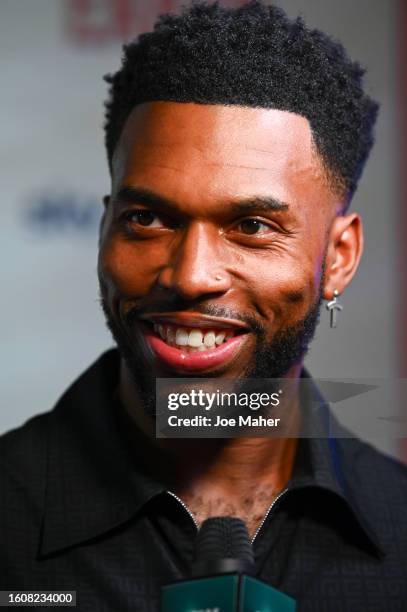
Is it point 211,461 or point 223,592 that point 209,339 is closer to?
point 211,461

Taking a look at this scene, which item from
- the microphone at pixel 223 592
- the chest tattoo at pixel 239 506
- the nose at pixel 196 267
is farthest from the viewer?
the chest tattoo at pixel 239 506

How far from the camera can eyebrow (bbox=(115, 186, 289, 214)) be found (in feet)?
3.29

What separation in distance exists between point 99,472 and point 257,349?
0.24 meters

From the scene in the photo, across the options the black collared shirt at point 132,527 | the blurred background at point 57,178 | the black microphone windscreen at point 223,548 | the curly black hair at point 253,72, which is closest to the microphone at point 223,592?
the black microphone windscreen at point 223,548

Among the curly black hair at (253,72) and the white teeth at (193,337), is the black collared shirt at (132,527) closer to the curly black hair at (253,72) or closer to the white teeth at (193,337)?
the white teeth at (193,337)

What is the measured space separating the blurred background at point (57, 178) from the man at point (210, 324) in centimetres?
65

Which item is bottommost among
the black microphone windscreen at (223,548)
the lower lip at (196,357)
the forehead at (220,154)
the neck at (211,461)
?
the black microphone windscreen at (223,548)

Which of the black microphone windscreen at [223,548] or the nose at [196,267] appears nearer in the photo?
the black microphone windscreen at [223,548]

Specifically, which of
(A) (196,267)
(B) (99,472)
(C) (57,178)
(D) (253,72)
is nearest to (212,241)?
(A) (196,267)

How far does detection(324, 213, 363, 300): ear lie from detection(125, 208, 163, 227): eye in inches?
8.7

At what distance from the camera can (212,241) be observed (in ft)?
3.28

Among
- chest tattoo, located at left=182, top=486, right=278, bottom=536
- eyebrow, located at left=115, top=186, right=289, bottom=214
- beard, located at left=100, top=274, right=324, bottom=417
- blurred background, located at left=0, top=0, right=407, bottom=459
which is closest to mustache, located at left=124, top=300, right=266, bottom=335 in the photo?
beard, located at left=100, top=274, right=324, bottom=417

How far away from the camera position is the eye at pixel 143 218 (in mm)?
1031

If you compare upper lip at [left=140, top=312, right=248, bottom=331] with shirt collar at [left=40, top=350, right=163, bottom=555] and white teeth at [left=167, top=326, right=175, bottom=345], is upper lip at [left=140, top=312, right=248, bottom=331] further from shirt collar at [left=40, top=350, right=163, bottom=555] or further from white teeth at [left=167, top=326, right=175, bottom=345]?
shirt collar at [left=40, top=350, right=163, bottom=555]
